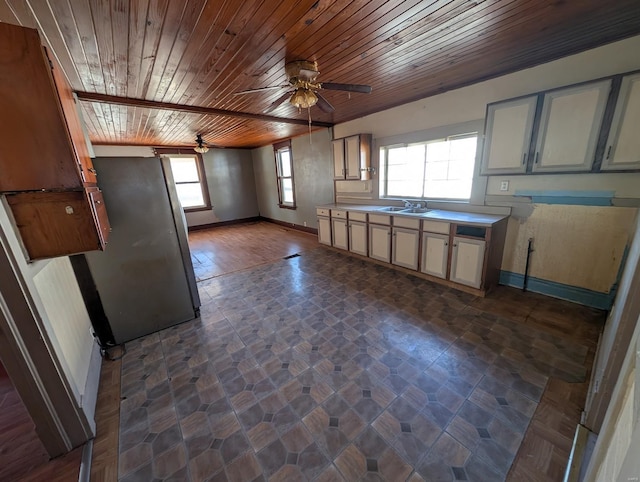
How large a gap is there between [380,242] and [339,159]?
69.0 inches

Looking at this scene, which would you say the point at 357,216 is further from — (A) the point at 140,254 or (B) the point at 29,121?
(B) the point at 29,121

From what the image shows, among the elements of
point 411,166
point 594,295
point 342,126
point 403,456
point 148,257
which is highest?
point 342,126

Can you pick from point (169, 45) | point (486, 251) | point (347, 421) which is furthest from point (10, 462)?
point (486, 251)

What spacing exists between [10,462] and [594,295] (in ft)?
15.4

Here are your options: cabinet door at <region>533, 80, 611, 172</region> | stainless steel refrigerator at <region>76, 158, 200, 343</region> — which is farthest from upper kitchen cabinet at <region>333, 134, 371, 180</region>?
stainless steel refrigerator at <region>76, 158, 200, 343</region>

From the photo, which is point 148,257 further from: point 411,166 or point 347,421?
point 411,166

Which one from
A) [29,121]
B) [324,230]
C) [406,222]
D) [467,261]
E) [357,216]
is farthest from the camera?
[324,230]

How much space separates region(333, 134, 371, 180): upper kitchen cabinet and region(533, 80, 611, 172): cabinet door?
2229mm

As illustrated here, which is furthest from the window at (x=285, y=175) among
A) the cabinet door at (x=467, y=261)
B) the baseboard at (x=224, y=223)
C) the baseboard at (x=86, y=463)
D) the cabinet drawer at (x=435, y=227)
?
the baseboard at (x=86, y=463)

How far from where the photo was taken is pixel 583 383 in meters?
1.65

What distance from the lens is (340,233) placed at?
444cm

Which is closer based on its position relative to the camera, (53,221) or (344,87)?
(53,221)

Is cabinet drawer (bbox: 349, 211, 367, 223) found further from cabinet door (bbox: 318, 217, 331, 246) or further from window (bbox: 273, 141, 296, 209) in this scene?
window (bbox: 273, 141, 296, 209)

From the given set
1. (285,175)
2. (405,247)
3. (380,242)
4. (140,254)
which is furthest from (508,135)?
(285,175)
